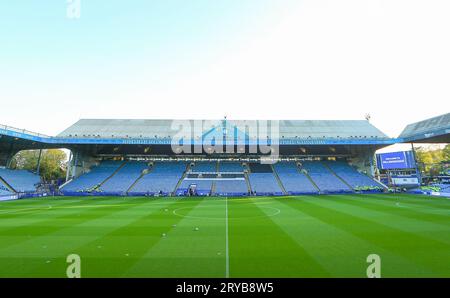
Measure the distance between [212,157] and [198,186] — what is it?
1053cm

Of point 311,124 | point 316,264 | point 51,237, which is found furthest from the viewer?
point 311,124

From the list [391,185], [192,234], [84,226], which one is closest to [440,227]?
[192,234]

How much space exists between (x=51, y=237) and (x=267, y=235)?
420 inches

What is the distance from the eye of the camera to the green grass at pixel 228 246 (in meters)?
7.70

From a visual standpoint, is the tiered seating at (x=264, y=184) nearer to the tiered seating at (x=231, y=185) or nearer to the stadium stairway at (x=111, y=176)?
the tiered seating at (x=231, y=185)

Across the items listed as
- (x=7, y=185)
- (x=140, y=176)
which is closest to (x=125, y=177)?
(x=140, y=176)

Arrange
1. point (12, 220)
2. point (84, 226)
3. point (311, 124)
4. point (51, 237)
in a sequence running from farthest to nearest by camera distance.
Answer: point (311, 124), point (12, 220), point (84, 226), point (51, 237)

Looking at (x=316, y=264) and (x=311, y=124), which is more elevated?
(x=311, y=124)

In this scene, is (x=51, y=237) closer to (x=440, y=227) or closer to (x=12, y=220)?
(x=12, y=220)

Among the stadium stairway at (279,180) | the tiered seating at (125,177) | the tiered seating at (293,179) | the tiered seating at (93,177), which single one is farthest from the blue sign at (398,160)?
the tiered seating at (93,177)

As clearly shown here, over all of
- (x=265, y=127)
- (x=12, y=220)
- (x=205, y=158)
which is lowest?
(x=12, y=220)

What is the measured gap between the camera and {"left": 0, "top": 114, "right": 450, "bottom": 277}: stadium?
8.27 meters

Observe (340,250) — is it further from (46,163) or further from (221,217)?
(46,163)
